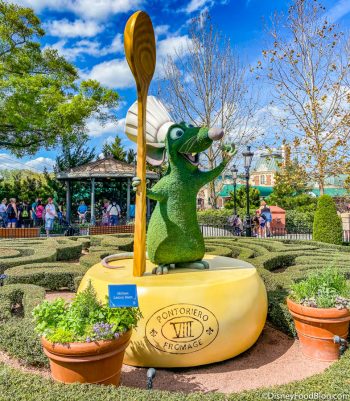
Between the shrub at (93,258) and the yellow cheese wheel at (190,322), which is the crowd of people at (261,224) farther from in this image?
the yellow cheese wheel at (190,322)

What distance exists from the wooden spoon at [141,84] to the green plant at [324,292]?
6.11ft

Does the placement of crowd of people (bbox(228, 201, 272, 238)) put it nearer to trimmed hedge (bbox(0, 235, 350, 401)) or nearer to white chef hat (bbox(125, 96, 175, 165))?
trimmed hedge (bbox(0, 235, 350, 401))

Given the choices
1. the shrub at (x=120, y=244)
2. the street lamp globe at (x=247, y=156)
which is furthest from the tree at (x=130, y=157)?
the shrub at (x=120, y=244)

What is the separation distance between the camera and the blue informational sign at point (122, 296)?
114 inches

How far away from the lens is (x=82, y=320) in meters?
2.85

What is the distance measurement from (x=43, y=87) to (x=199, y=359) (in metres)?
19.8

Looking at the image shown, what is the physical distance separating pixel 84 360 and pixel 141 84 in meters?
3.06

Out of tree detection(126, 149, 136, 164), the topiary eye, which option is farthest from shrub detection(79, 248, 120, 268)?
tree detection(126, 149, 136, 164)

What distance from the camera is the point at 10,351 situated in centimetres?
350

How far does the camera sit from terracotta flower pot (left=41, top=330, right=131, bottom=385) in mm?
2646

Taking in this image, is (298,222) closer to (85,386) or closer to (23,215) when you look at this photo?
(23,215)

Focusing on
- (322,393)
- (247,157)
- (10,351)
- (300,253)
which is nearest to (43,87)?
(247,157)

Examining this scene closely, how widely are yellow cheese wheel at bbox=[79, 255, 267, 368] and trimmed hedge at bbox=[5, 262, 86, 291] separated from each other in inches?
89.9

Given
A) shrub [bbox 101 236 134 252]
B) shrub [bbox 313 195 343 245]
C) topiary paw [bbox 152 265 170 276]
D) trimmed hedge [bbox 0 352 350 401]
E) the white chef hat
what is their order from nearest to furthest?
trimmed hedge [bbox 0 352 350 401] → topiary paw [bbox 152 265 170 276] → the white chef hat → shrub [bbox 101 236 134 252] → shrub [bbox 313 195 343 245]
